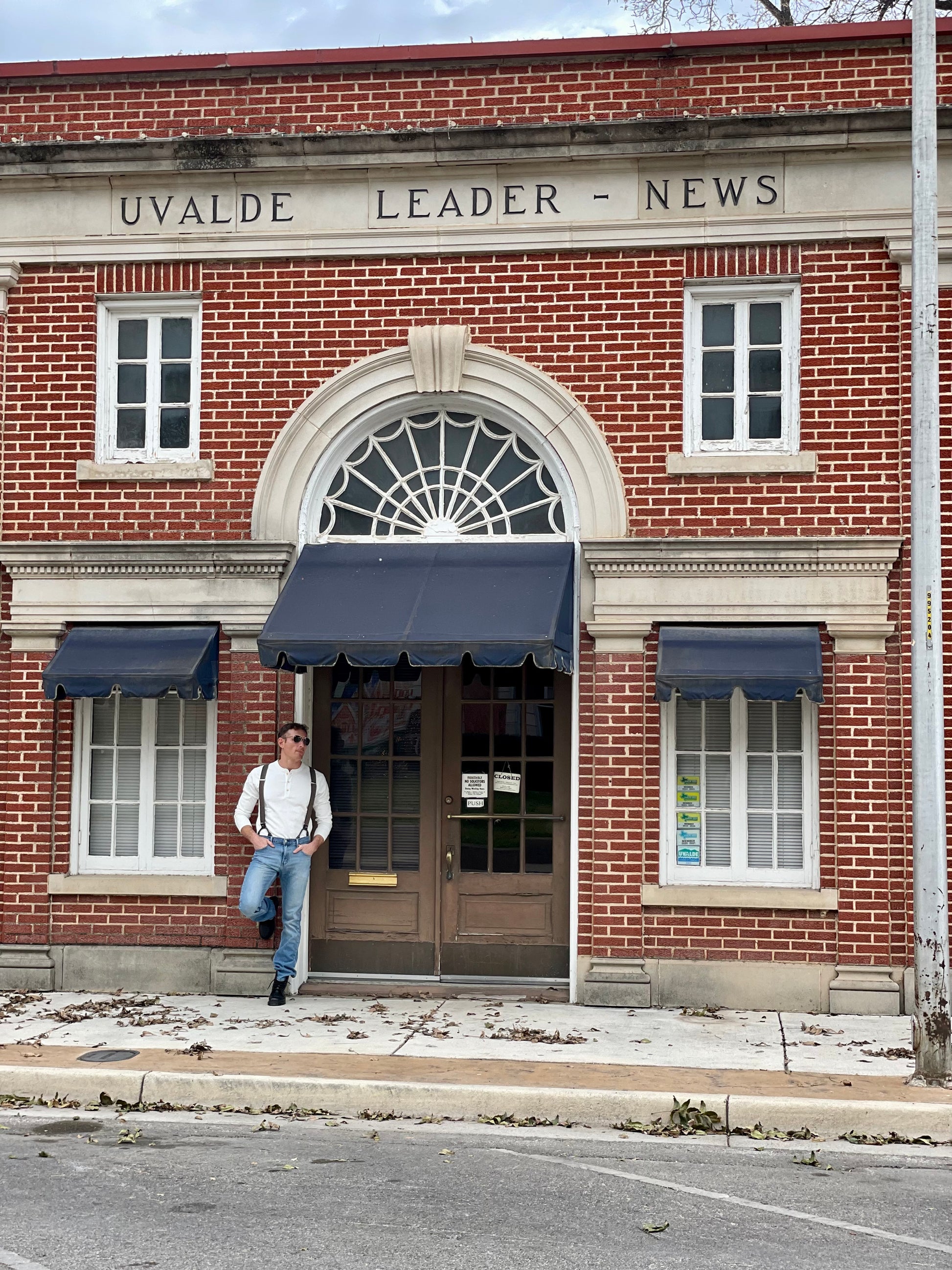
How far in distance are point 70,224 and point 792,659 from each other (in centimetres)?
655

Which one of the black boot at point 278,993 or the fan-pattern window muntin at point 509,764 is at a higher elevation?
the fan-pattern window muntin at point 509,764

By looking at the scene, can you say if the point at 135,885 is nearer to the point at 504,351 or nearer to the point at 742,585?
the point at 504,351

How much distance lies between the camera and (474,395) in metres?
10.8

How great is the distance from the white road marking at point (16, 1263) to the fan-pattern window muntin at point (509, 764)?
5.79 metres

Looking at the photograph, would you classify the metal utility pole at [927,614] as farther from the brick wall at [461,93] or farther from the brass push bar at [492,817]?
the brass push bar at [492,817]

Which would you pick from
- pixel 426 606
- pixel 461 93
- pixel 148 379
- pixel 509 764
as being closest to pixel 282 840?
pixel 509 764

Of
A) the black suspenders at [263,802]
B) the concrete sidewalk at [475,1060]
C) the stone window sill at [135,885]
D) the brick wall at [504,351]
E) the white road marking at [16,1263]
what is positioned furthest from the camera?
the stone window sill at [135,885]

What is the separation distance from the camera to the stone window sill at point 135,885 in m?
10.7

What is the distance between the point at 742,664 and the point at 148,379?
16.8 ft

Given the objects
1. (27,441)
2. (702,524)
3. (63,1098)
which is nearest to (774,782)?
(702,524)

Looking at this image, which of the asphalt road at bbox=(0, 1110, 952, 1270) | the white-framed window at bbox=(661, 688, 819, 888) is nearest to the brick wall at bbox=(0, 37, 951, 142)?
the white-framed window at bbox=(661, 688, 819, 888)

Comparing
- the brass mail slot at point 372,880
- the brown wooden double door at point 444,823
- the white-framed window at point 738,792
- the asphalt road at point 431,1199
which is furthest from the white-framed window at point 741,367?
the asphalt road at point 431,1199

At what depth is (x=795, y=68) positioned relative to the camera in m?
10.5

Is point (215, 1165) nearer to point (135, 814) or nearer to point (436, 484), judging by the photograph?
point (135, 814)
